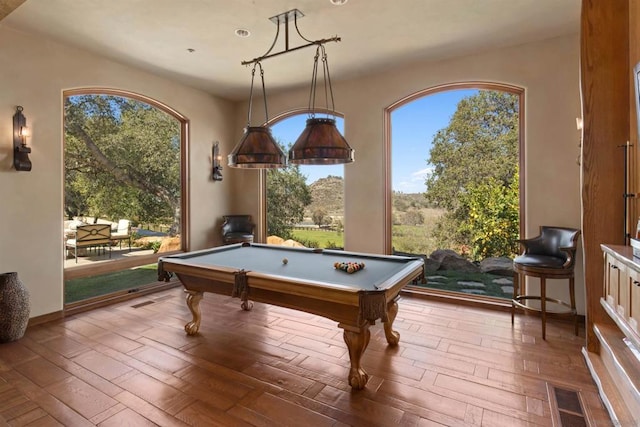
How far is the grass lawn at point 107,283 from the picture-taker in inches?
168

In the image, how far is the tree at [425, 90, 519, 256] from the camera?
4.29 meters

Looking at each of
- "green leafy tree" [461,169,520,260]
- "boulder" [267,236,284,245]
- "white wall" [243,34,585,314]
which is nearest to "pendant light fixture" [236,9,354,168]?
"white wall" [243,34,585,314]

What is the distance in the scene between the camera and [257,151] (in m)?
3.00

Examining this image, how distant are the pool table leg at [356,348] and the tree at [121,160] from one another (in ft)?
12.9

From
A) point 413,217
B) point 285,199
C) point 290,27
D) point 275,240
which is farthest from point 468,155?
point 275,240

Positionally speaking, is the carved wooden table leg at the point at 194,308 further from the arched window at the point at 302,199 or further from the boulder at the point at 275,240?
the boulder at the point at 275,240

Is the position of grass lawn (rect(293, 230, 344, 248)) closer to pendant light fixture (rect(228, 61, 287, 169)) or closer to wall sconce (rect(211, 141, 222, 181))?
wall sconce (rect(211, 141, 222, 181))

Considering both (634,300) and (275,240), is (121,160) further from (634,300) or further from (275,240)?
(634,300)

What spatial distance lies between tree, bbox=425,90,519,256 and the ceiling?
734 mm

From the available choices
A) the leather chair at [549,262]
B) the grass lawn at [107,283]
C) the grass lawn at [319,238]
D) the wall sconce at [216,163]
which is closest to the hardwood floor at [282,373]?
the leather chair at [549,262]

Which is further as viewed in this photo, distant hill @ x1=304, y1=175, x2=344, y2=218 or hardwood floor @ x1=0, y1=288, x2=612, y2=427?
distant hill @ x1=304, y1=175, x2=344, y2=218

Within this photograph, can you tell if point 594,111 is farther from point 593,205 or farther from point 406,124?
point 406,124

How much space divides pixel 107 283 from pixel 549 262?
5.52 meters

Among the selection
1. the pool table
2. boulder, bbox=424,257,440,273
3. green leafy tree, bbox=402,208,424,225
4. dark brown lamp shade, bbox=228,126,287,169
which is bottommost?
boulder, bbox=424,257,440,273
